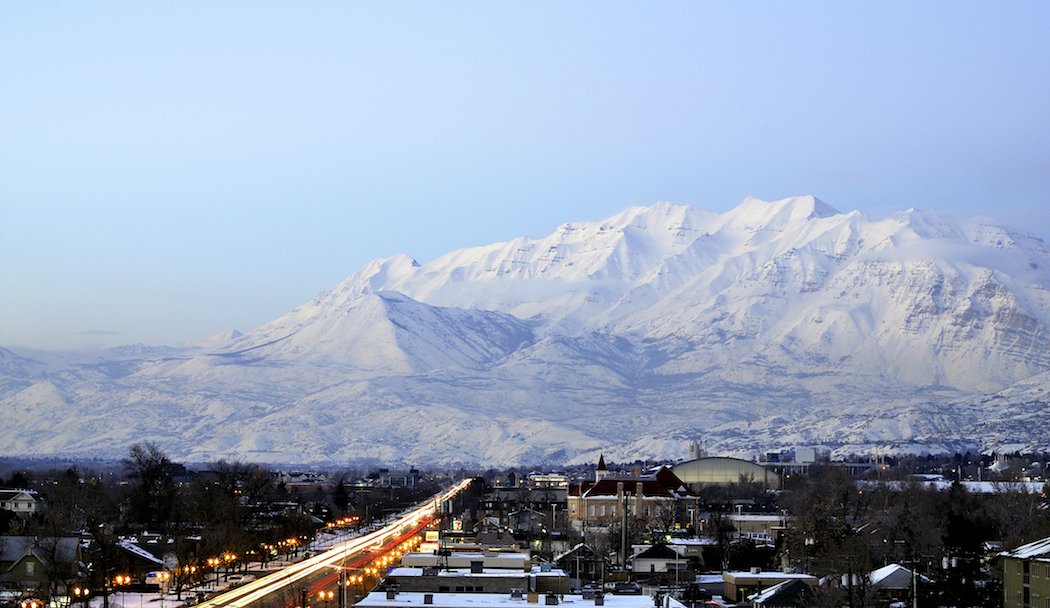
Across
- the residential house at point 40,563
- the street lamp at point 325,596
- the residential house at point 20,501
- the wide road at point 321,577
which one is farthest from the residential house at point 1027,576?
the residential house at point 20,501

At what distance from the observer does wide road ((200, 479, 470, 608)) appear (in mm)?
80250

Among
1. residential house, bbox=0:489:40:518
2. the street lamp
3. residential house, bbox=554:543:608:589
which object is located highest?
residential house, bbox=0:489:40:518

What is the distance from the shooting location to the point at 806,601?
80.2 m

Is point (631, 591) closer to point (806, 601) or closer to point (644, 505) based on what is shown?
point (806, 601)

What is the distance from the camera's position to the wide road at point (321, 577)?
8025 cm

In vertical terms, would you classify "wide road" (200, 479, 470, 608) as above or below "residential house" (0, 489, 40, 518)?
below

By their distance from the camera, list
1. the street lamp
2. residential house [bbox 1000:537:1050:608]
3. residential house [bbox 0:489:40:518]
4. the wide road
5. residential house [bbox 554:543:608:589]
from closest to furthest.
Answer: residential house [bbox 1000:537:1050:608] < the street lamp < the wide road < residential house [bbox 554:543:608:589] < residential house [bbox 0:489:40:518]

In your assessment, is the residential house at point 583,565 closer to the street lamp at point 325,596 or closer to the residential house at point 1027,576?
the street lamp at point 325,596

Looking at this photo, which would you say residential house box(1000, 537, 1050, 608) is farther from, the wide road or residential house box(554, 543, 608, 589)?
the wide road

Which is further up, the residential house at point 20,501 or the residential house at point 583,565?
the residential house at point 20,501

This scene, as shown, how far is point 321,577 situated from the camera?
3708 inches

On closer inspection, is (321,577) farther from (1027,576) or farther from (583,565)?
(1027,576)

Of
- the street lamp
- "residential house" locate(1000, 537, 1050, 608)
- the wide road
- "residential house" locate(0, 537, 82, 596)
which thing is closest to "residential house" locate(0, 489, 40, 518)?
the wide road

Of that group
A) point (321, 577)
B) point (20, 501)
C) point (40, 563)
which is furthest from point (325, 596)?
point (20, 501)
